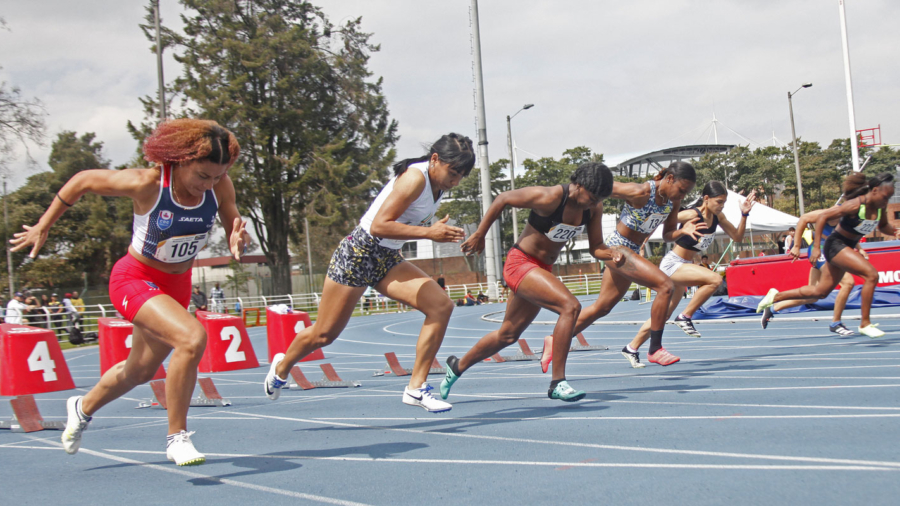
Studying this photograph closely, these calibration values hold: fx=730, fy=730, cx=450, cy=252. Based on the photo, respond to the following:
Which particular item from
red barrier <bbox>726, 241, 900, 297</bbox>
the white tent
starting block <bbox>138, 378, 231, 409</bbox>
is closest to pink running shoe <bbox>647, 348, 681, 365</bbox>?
starting block <bbox>138, 378, 231, 409</bbox>

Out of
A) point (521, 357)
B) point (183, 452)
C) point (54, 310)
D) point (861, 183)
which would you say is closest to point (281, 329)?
point (521, 357)

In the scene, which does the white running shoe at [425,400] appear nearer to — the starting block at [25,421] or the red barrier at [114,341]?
the starting block at [25,421]

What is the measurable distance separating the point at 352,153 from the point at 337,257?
2863cm

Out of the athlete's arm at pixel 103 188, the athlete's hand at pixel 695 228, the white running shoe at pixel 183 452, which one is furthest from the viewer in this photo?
the athlete's hand at pixel 695 228

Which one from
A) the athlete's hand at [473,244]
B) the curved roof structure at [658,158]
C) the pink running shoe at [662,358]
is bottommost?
the pink running shoe at [662,358]

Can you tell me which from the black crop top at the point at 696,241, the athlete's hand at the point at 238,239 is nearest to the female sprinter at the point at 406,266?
the athlete's hand at the point at 238,239

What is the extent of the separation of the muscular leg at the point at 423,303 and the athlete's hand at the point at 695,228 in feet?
10.8

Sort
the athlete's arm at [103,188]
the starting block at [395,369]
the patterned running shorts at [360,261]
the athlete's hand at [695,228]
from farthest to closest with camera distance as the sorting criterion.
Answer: the starting block at [395,369], the athlete's hand at [695,228], the patterned running shorts at [360,261], the athlete's arm at [103,188]

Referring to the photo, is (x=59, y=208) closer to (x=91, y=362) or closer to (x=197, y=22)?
(x=91, y=362)

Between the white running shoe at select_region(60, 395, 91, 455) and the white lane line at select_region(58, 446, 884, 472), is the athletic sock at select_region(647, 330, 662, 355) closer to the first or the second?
the white lane line at select_region(58, 446, 884, 472)

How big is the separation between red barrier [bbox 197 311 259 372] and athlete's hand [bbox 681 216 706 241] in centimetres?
659

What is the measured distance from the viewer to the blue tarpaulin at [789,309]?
43.6ft

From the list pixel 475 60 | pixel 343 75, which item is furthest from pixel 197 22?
pixel 475 60

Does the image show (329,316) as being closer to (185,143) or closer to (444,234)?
(444,234)
